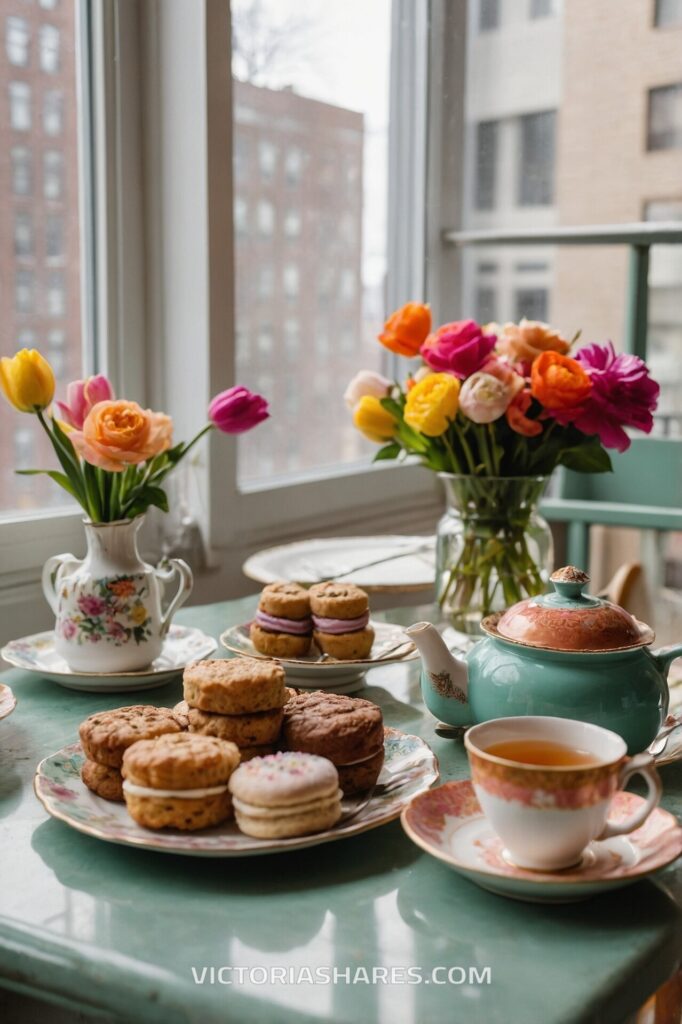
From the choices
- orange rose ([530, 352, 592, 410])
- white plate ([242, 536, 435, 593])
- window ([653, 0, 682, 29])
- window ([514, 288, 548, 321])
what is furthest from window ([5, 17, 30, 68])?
window ([653, 0, 682, 29])

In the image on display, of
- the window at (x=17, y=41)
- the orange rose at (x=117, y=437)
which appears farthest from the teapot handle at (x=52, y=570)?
the window at (x=17, y=41)

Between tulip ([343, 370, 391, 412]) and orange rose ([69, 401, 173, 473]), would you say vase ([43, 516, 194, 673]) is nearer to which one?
orange rose ([69, 401, 173, 473])

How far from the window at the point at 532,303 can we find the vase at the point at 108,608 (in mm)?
1723

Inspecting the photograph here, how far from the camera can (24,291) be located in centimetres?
166

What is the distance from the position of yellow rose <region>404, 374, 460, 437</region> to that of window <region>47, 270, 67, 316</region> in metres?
0.71

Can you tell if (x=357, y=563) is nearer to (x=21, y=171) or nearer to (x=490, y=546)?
(x=490, y=546)

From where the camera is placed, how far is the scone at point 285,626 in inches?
46.4

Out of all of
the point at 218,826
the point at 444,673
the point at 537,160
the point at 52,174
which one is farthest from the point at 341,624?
the point at 537,160

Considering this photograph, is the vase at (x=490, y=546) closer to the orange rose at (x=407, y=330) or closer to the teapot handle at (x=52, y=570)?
the orange rose at (x=407, y=330)

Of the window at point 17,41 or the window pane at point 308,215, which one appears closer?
the window at point 17,41

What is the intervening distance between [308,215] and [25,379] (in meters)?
1.21

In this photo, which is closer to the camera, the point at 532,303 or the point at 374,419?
the point at 374,419

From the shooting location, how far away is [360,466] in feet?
7.84

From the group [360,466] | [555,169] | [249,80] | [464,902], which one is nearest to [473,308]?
[555,169]
